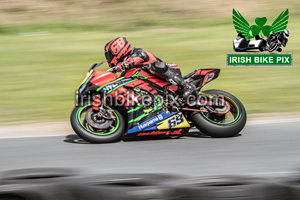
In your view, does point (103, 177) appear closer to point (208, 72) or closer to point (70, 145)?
point (70, 145)

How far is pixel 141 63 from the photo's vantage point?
26.3 feet

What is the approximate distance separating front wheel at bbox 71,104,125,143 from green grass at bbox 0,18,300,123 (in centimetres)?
240

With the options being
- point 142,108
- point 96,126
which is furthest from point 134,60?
point 96,126

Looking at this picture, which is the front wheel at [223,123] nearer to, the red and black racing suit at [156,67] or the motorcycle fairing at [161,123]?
the motorcycle fairing at [161,123]

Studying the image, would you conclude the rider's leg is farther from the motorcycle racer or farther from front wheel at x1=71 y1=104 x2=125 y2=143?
front wheel at x1=71 y1=104 x2=125 y2=143

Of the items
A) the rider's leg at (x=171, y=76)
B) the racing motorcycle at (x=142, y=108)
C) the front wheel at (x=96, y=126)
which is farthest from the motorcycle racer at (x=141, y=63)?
the front wheel at (x=96, y=126)

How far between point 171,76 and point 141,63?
19.6 inches

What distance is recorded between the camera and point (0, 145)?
801 cm

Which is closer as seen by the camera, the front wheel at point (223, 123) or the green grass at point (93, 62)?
the front wheel at point (223, 123)

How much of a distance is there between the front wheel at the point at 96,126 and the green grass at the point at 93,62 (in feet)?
7.87

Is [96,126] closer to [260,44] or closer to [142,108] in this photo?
[142,108]

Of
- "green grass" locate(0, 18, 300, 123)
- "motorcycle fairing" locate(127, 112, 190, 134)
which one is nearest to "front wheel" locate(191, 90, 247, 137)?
"motorcycle fairing" locate(127, 112, 190, 134)

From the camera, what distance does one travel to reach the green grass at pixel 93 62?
11.4m

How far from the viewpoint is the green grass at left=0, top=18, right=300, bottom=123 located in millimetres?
11375
